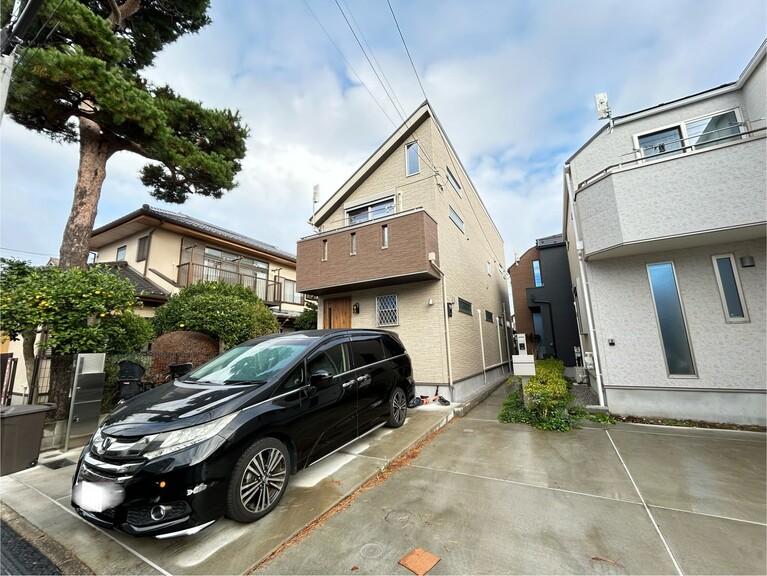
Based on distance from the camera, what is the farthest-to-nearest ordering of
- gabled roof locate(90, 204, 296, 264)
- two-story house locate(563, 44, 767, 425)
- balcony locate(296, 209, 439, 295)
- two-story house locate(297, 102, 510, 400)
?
1. gabled roof locate(90, 204, 296, 264)
2. two-story house locate(297, 102, 510, 400)
3. balcony locate(296, 209, 439, 295)
4. two-story house locate(563, 44, 767, 425)

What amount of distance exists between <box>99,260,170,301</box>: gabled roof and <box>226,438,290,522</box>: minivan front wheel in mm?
8897

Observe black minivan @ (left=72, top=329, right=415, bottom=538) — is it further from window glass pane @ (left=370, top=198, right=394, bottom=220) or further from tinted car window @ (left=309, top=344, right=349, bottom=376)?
window glass pane @ (left=370, top=198, right=394, bottom=220)

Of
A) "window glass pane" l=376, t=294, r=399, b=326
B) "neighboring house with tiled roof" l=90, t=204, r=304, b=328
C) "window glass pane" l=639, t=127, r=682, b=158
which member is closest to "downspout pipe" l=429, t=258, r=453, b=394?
"window glass pane" l=376, t=294, r=399, b=326

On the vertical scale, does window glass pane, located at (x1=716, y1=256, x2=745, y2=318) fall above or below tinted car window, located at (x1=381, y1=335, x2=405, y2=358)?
above

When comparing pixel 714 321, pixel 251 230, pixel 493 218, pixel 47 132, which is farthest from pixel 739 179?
pixel 251 230

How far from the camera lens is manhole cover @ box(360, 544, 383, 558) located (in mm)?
2291

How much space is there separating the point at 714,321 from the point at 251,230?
19.9 metres

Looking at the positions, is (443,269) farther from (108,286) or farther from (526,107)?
(108,286)

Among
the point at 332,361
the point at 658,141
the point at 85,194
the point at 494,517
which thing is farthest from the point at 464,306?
the point at 85,194

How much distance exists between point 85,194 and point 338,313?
6.72 metres

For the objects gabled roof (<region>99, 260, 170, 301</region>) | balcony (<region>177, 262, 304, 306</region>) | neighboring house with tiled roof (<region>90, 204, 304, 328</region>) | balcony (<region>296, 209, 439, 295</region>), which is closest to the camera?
balcony (<region>296, 209, 439, 295</region>)

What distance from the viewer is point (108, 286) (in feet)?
17.9

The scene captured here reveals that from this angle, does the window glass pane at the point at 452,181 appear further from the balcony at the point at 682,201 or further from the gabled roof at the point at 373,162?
the balcony at the point at 682,201

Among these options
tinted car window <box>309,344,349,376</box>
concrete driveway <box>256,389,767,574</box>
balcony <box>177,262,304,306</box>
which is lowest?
concrete driveway <box>256,389,767,574</box>
